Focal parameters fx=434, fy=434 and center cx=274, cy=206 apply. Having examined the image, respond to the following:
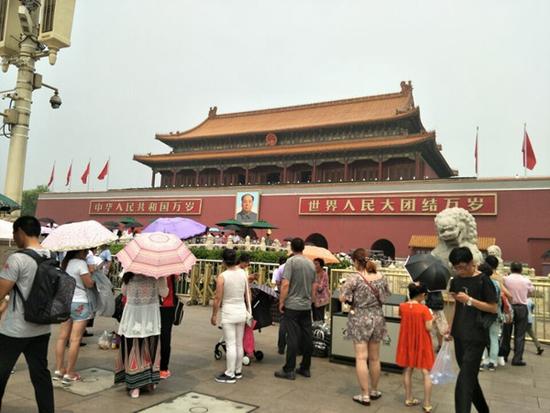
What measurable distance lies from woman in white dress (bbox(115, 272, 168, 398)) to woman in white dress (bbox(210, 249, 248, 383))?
67 centimetres

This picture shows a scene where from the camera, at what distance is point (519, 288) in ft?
21.1

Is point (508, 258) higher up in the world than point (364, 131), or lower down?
lower down

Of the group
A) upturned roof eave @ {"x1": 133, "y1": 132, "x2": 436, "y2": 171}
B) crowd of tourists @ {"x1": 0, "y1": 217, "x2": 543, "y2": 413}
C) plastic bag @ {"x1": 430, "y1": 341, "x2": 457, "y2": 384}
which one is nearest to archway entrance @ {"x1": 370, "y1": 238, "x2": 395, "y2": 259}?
upturned roof eave @ {"x1": 133, "y1": 132, "x2": 436, "y2": 171}

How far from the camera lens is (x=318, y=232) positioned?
2230 cm

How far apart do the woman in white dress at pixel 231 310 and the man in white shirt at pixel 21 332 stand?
1806mm

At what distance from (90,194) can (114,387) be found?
1102 inches

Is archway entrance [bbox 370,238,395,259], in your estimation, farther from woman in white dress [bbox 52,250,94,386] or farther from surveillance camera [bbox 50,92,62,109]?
woman in white dress [bbox 52,250,94,386]

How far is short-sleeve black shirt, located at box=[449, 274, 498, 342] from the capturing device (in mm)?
3326

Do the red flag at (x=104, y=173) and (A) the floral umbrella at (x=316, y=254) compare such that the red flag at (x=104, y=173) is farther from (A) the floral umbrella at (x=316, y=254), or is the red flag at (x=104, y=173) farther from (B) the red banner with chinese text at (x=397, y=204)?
(A) the floral umbrella at (x=316, y=254)

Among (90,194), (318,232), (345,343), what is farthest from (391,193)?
(90,194)

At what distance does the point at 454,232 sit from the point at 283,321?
410cm

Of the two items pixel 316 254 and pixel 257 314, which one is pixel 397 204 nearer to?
pixel 316 254

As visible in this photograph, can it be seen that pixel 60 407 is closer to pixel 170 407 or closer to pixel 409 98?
pixel 170 407

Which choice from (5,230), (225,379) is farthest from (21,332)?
(5,230)
